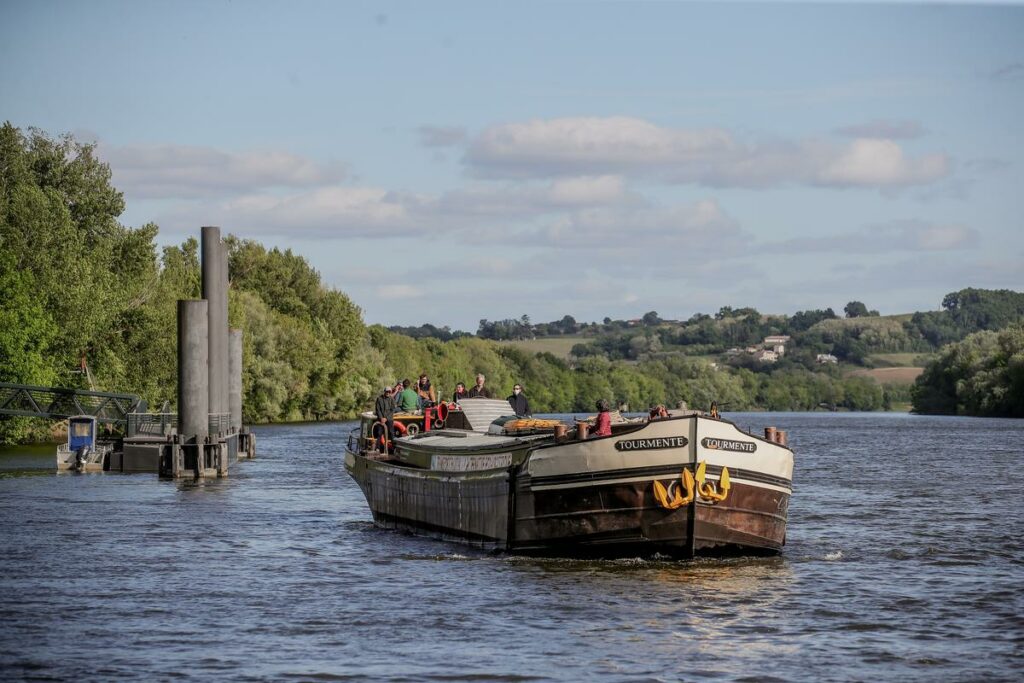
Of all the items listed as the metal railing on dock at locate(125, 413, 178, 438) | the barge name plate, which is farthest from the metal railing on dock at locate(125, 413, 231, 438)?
the barge name plate

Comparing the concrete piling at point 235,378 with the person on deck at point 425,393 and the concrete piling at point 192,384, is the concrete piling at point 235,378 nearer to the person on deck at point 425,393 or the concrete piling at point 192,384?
the concrete piling at point 192,384

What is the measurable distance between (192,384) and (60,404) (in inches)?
698

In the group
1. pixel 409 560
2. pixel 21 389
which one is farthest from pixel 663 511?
pixel 21 389

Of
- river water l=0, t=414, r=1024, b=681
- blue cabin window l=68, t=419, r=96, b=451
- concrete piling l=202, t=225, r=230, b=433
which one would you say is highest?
concrete piling l=202, t=225, r=230, b=433

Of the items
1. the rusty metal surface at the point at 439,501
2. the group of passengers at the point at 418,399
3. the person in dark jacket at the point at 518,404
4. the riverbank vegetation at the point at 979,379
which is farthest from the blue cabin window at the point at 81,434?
the riverbank vegetation at the point at 979,379

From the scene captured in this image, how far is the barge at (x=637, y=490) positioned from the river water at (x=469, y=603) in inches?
20.9

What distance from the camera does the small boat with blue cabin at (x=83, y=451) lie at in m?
53.3

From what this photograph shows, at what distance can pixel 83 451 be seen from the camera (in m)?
53.3

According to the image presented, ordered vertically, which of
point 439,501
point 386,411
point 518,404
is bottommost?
point 439,501

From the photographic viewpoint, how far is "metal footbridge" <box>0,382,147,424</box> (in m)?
62.1

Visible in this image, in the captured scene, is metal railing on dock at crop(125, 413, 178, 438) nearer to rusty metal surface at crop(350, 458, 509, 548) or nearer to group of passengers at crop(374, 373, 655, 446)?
group of passengers at crop(374, 373, 655, 446)

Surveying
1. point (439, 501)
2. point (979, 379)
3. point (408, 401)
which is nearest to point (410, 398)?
point (408, 401)

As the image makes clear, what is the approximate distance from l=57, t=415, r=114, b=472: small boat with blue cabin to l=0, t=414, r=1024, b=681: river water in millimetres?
13597

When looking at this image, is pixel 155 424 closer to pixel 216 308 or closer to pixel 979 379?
pixel 216 308
